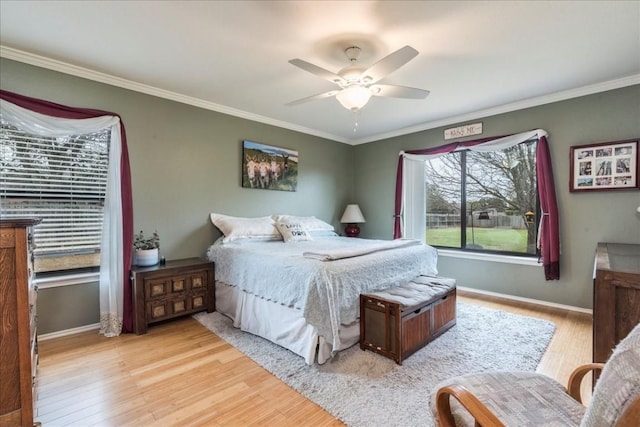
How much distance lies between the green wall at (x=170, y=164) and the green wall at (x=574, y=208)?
305 cm

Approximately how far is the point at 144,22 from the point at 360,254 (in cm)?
247

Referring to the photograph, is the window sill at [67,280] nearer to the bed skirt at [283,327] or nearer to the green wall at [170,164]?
the green wall at [170,164]

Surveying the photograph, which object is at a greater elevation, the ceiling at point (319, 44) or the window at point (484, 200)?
the ceiling at point (319, 44)

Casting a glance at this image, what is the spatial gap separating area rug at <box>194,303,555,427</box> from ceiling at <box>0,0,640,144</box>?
98.8 inches

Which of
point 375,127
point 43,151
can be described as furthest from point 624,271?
point 43,151

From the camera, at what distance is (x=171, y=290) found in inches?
118

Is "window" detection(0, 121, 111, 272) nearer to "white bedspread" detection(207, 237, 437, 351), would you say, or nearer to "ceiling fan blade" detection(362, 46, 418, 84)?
"white bedspread" detection(207, 237, 437, 351)

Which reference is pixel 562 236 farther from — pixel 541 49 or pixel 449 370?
pixel 449 370

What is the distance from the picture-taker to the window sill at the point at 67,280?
8.57 feet

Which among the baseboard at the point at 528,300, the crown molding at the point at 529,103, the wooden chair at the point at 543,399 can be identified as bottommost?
the baseboard at the point at 528,300

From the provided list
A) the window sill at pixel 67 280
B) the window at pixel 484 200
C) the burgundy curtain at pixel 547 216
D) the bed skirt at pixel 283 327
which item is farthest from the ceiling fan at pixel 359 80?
the window sill at pixel 67 280

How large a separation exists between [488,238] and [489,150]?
3.99ft

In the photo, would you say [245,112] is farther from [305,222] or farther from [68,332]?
[68,332]

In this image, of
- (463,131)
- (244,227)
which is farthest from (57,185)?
(463,131)
